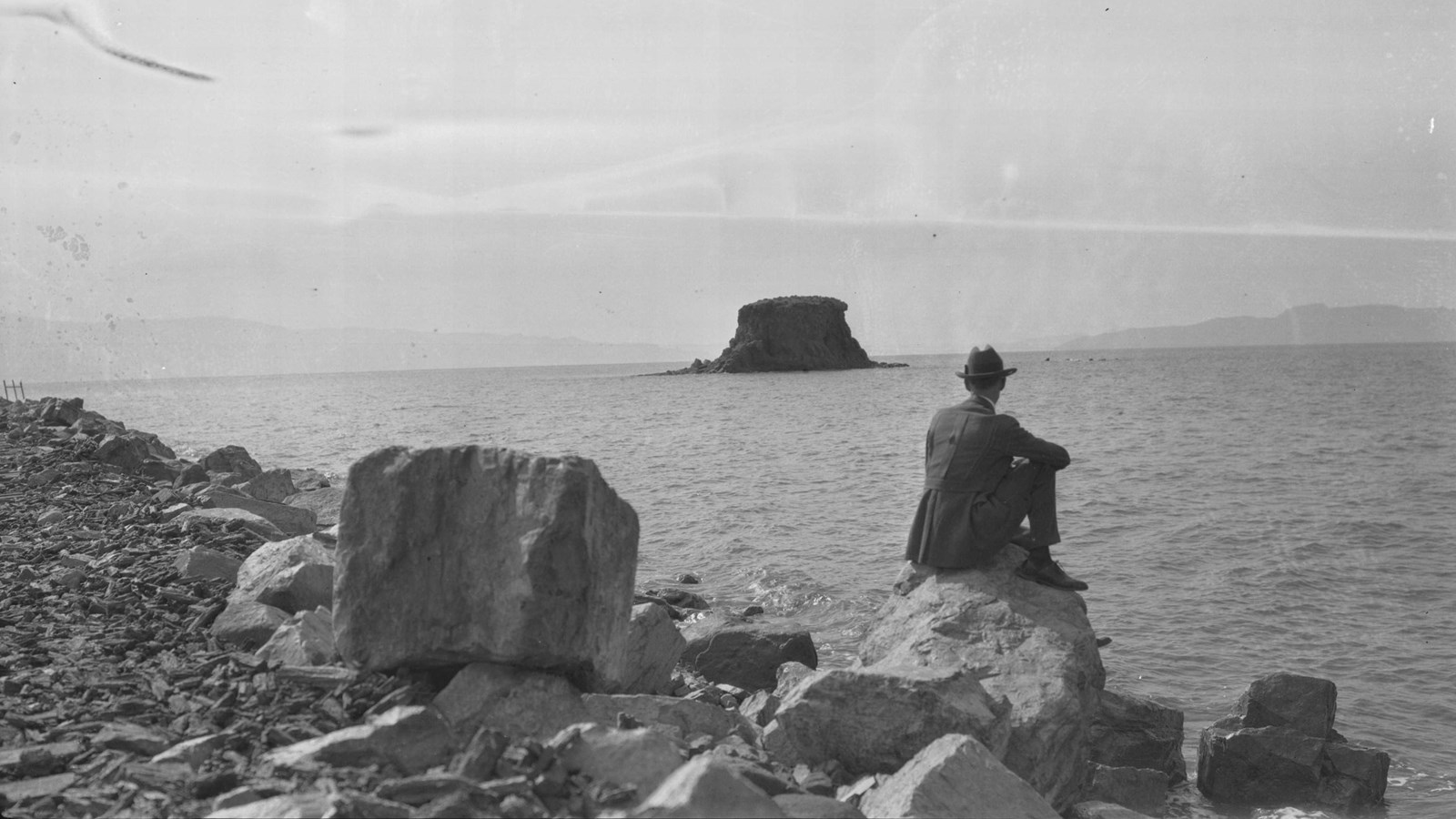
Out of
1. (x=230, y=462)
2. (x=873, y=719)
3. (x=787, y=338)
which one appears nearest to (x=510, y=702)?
(x=873, y=719)

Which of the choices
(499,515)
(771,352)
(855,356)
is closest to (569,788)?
(499,515)

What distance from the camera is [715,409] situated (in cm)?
7494

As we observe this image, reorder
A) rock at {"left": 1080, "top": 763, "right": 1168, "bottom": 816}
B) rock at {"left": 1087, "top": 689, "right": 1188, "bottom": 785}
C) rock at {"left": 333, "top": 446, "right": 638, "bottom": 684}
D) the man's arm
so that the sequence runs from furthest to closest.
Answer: rock at {"left": 1087, "top": 689, "right": 1188, "bottom": 785}
rock at {"left": 1080, "top": 763, "right": 1168, "bottom": 816}
the man's arm
rock at {"left": 333, "top": 446, "right": 638, "bottom": 684}

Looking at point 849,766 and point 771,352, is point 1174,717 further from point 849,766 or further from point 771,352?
point 771,352

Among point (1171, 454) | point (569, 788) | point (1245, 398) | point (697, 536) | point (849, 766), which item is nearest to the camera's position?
point (569, 788)

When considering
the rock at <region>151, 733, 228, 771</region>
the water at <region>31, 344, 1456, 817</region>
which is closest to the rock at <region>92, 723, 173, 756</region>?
the rock at <region>151, 733, 228, 771</region>

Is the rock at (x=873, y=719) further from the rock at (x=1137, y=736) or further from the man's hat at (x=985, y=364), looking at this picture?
the rock at (x=1137, y=736)

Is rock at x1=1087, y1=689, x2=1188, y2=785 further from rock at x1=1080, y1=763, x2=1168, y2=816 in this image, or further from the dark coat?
the dark coat

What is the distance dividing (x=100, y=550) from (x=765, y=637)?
6.33 m

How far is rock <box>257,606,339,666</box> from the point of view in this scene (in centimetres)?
612

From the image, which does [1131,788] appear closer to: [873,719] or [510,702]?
[873,719]

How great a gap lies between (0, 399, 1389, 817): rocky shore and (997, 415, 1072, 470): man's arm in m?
0.95

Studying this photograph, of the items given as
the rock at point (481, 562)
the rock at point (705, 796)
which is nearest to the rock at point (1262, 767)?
the rock at point (481, 562)

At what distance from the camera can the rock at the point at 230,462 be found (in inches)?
821
